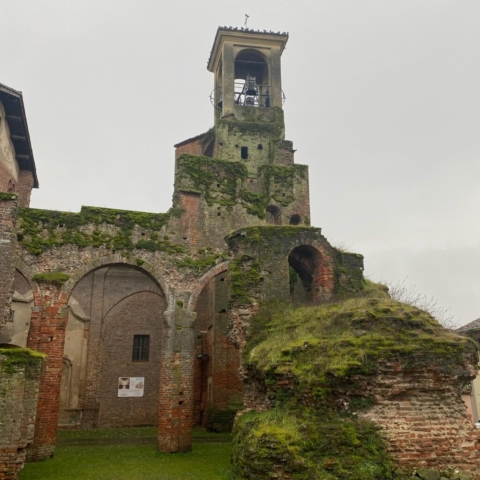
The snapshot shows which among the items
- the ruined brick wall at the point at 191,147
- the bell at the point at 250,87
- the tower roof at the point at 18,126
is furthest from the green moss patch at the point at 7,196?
the bell at the point at 250,87

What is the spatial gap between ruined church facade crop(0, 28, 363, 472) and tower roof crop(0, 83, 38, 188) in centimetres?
6

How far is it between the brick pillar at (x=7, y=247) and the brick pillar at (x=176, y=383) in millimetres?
4906

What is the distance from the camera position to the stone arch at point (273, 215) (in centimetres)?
1823

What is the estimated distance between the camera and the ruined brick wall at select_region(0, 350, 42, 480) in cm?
837

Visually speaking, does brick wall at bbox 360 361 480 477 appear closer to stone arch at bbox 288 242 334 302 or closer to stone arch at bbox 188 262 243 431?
stone arch at bbox 288 242 334 302

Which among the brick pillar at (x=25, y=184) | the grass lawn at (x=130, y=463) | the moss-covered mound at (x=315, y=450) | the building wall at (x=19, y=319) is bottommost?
the grass lawn at (x=130, y=463)

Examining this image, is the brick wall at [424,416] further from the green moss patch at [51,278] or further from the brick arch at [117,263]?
the green moss patch at [51,278]

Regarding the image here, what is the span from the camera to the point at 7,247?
1120cm

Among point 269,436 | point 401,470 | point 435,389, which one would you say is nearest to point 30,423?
point 269,436

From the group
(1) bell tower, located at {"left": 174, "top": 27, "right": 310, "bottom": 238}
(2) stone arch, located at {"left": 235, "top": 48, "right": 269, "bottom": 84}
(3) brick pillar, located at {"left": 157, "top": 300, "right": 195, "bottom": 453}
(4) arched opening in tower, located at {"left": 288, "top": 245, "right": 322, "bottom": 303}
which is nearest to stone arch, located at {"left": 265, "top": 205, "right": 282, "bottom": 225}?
(1) bell tower, located at {"left": 174, "top": 27, "right": 310, "bottom": 238}

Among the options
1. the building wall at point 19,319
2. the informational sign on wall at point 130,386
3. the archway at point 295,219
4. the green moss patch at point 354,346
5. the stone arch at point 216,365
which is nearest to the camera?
the green moss patch at point 354,346

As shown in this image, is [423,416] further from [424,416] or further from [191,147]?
[191,147]

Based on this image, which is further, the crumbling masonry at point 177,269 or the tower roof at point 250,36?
the tower roof at point 250,36

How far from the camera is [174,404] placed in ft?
45.9
